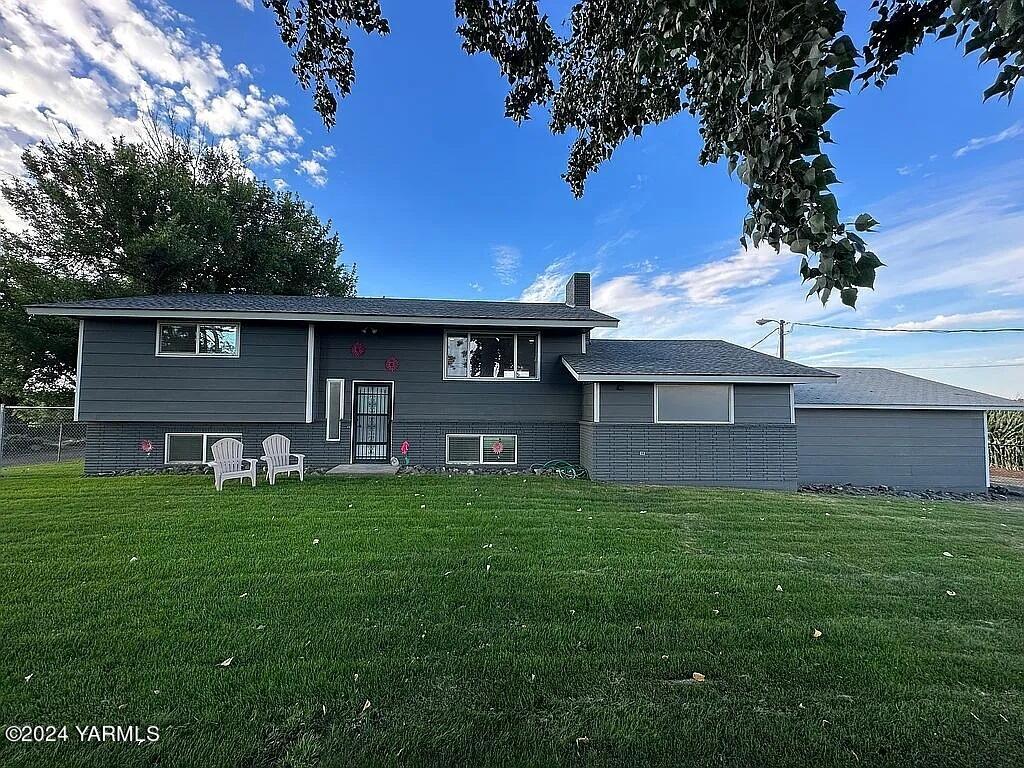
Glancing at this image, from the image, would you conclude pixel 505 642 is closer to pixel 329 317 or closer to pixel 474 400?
→ pixel 474 400

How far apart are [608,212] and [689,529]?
13.2 m

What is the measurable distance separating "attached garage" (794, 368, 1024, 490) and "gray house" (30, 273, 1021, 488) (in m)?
0.04

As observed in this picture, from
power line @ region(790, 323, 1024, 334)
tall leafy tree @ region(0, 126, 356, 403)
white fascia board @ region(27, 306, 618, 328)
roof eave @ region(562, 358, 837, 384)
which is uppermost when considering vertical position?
tall leafy tree @ region(0, 126, 356, 403)

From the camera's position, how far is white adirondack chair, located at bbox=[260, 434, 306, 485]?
8.36m

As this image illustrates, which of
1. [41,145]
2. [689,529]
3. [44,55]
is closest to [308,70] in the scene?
[689,529]

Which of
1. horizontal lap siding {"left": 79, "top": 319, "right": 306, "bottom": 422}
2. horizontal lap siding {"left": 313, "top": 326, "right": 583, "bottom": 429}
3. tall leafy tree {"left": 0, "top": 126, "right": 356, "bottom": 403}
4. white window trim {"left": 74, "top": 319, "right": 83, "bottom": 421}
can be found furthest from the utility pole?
white window trim {"left": 74, "top": 319, "right": 83, "bottom": 421}

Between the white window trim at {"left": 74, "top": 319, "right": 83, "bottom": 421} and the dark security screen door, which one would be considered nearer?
the white window trim at {"left": 74, "top": 319, "right": 83, "bottom": 421}

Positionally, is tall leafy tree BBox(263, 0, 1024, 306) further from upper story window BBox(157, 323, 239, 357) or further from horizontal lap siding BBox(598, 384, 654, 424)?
upper story window BBox(157, 323, 239, 357)

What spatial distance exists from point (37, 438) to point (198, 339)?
15.2 ft

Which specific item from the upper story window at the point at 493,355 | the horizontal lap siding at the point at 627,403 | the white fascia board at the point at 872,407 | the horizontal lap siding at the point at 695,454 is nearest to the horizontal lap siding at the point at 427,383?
the upper story window at the point at 493,355

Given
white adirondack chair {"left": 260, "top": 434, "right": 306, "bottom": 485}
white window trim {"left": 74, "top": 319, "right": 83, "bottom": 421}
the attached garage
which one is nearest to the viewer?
white adirondack chair {"left": 260, "top": 434, "right": 306, "bottom": 485}

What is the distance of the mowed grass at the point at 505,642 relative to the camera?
1.99 metres

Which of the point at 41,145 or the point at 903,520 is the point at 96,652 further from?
the point at 41,145

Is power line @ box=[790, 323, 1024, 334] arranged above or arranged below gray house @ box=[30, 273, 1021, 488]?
above
